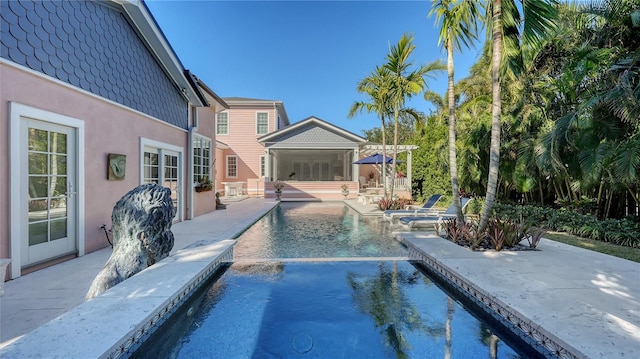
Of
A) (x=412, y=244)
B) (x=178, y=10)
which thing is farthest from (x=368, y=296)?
(x=178, y=10)

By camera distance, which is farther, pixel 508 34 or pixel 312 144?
pixel 312 144

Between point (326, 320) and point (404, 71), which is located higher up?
point (404, 71)

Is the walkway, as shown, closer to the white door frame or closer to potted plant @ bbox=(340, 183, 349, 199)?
the white door frame

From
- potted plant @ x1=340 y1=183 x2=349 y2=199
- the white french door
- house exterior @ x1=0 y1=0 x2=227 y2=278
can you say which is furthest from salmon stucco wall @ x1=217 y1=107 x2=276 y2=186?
the white french door

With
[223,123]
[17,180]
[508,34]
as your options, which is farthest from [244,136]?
[508,34]

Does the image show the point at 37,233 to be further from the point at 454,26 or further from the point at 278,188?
the point at 278,188

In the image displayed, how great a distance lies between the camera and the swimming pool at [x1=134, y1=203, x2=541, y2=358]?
3029 millimetres

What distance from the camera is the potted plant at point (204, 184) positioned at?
38.3ft

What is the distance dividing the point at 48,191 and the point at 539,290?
7.63 m

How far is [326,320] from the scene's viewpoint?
12.0ft

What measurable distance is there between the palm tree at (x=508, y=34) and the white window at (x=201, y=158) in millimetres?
9922

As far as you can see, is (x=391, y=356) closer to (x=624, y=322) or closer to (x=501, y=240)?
(x=624, y=322)

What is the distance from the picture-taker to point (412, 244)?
6.52 metres

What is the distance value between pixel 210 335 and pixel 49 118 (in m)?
4.71
